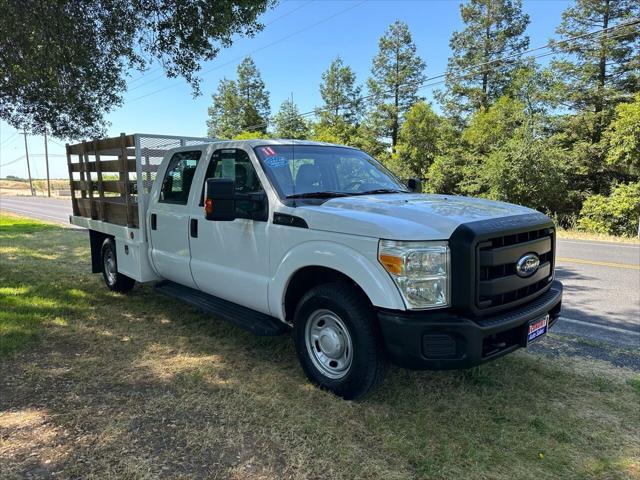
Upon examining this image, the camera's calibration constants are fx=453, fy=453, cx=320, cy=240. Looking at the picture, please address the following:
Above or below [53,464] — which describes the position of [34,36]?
above

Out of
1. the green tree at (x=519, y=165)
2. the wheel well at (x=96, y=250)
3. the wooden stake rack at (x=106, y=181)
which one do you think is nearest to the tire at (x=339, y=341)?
the wooden stake rack at (x=106, y=181)

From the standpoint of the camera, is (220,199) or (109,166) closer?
(220,199)

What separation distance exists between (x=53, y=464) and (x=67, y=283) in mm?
4956

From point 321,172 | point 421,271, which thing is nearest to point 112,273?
point 321,172

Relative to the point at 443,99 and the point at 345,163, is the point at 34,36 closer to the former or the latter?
the point at 345,163

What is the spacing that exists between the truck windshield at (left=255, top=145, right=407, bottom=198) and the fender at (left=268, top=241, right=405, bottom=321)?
62 cm

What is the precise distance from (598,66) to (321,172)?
29.8 metres

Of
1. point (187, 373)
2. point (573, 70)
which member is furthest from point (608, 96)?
point (187, 373)

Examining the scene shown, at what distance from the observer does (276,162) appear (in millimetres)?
4062

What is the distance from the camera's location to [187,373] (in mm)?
3932

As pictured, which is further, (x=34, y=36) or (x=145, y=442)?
(x=34, y=36)

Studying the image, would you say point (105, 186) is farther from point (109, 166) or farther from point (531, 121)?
point (531, 121)

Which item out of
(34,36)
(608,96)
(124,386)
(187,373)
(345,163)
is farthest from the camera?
(608,96)

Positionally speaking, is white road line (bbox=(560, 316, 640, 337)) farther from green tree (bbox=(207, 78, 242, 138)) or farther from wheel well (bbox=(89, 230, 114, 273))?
green tree (bbox=(207, 78, 242, 138))
